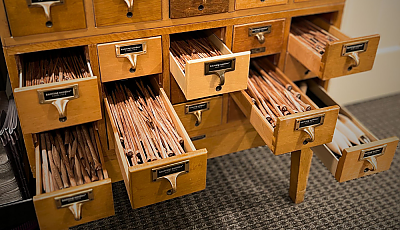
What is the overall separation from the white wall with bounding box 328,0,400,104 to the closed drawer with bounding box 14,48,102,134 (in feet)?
5.96

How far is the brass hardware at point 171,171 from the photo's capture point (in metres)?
1.42

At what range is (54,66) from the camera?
1.75 m

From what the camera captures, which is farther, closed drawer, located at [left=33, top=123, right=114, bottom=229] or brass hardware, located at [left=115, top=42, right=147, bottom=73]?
brass hardware, located at [left=115, top=42, right=147, bottom=73]

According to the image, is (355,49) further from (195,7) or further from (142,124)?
(142,124)

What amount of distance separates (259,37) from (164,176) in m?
0.87

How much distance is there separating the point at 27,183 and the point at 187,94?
34.4 inches

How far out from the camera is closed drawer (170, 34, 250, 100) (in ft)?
5.16

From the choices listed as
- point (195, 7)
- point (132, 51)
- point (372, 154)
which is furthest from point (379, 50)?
point (132, 51)

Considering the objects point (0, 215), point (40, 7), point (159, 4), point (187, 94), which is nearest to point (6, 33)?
point (40, 7)

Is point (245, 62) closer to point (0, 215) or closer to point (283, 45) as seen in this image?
point (283, 45)

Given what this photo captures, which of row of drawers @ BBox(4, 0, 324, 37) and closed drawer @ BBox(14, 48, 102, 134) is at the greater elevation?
row of drawers @ BBox(4, 0, 324, 37)

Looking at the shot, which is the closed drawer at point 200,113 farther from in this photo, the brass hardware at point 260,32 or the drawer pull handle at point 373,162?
the drawer pull handle at point 373,162

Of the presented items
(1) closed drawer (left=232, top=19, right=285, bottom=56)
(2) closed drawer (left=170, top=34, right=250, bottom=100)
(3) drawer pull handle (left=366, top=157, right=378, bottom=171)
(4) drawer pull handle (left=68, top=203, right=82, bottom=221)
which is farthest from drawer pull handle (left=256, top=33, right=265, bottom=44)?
(4) drawer pull handle (left=68, top=203, right=82, bottom=221)

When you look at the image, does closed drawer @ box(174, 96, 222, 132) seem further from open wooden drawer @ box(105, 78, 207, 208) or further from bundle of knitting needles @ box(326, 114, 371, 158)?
bundle of knitting needles @ box(326, 114, 371, 158)
